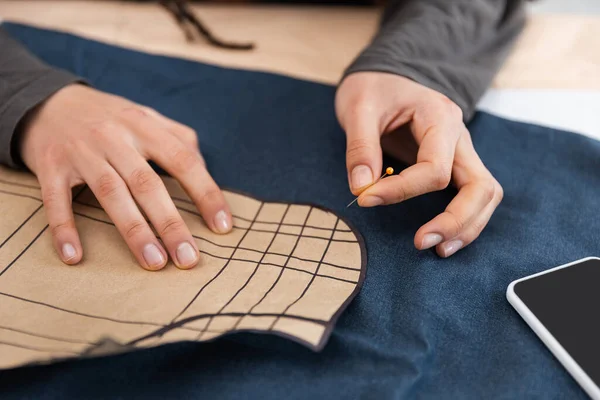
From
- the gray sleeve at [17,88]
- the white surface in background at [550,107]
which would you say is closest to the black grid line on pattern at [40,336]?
the gray sleeve at [17,88]

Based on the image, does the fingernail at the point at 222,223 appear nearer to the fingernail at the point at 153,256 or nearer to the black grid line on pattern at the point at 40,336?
the fingernail at the point at 153,256

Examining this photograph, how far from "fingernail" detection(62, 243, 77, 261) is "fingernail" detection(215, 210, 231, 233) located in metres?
0.15

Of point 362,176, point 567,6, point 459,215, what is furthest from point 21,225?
point 567,6

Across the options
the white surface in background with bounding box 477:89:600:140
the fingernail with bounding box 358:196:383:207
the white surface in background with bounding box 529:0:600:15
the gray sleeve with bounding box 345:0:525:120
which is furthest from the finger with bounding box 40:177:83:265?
the white surface in background with bounding box 529:0:600:15

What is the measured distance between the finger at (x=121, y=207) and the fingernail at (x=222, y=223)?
0.07 meters

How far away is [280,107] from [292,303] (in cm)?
41

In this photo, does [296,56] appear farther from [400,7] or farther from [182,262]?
[182,262]

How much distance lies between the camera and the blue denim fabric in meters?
0.48

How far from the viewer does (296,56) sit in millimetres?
979

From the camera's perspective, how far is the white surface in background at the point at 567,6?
1315mm

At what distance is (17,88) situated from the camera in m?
0.72

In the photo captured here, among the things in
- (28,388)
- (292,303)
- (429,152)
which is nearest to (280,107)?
(429,152)

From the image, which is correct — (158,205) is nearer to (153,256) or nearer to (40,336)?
(153,256)

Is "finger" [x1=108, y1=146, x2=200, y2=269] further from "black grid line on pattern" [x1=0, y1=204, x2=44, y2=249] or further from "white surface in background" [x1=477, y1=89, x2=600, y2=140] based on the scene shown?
"white surface in background" [x1=477, y1=89, x2=600, y2=140]
